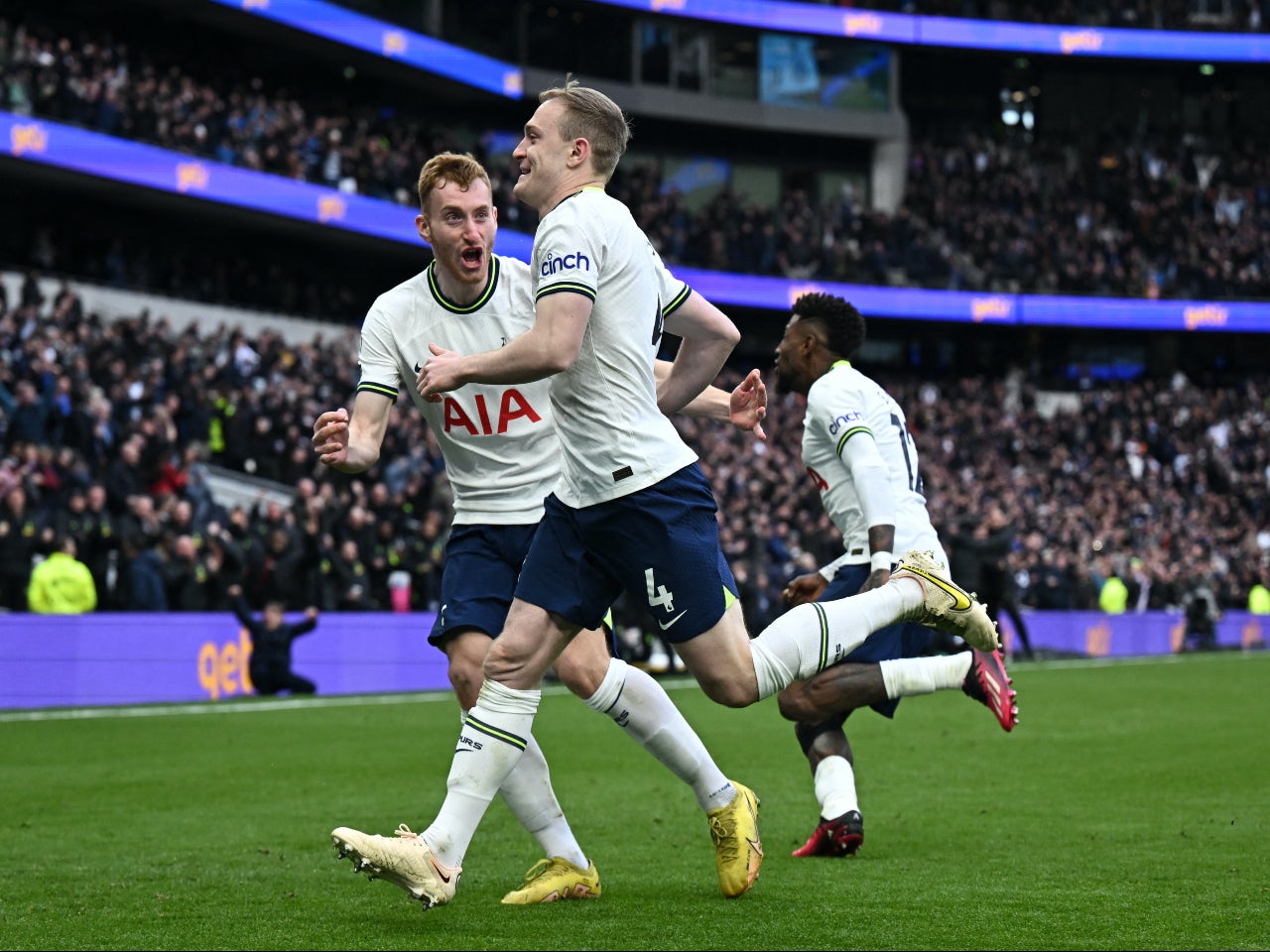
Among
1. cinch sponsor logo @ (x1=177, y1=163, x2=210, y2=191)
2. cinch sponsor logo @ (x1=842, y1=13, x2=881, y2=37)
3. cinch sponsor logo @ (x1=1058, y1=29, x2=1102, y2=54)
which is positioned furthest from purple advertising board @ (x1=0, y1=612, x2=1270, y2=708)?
cinch sponsor logo @ (x1=1058, y1=29, x2=1102, y2=54)

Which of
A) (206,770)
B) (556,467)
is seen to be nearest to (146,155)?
(206,770)

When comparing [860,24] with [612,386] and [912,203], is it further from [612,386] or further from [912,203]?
[612,386]

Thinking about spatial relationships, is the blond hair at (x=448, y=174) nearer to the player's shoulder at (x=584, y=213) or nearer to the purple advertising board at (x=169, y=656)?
the player's shoulder at (x=584, y=213)

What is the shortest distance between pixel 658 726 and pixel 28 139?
24.9 meters

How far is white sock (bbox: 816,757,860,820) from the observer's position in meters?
6.89

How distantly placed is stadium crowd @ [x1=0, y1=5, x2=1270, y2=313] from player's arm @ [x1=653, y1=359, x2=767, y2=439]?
2701 centimetres

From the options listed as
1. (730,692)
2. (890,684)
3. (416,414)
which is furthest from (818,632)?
(416,414)

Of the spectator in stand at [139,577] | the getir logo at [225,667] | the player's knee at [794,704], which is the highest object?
the player's knee at [794,704]

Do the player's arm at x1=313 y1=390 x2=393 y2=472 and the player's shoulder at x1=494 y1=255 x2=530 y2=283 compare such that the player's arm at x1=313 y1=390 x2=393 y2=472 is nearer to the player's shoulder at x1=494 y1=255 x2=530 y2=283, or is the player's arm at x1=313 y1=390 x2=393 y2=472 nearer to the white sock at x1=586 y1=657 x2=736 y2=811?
the player's shoulder at x1=494 y1=255 x2=530 y2=283

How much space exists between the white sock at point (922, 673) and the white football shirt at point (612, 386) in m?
2.06

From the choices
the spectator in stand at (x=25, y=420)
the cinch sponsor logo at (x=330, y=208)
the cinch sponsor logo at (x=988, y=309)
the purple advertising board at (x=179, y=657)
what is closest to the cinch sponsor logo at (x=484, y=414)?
the purple advertising board at (x=179, y=657)

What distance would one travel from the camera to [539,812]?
601cm

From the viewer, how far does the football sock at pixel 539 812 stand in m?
5.98

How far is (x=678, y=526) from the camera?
5.32 m
